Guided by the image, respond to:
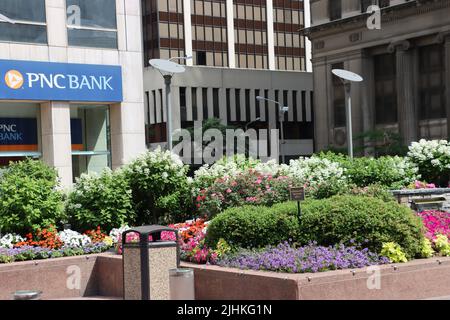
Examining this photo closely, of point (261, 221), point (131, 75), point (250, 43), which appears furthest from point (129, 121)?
point (250, 43)

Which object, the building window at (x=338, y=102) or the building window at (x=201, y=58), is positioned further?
the building window at (x=201, y=58)

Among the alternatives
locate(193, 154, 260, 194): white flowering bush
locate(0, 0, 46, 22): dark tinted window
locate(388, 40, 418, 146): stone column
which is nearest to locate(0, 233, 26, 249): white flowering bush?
locate(193, 154, 260, 194): white flowering bush

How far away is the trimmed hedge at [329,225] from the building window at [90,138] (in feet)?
55.9

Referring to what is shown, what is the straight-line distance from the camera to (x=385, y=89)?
256 feet

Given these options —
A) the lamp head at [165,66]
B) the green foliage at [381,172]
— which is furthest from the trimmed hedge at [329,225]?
the green foliage at [381,172]

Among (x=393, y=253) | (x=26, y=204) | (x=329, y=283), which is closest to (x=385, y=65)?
(x=26, y=204)

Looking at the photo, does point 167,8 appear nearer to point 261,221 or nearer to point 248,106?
point 248,106

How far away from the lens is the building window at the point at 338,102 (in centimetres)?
8080

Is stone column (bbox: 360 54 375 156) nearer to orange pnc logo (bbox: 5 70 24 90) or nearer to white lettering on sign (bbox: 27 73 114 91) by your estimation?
white lettering on sign (bbox: 27 73 114 91)

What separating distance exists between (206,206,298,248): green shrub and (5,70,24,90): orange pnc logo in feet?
50.5

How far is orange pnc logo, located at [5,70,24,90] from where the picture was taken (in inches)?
1072

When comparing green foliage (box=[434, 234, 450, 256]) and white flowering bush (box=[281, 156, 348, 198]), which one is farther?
white flowering bush (box=[281, 156, 348, 198])

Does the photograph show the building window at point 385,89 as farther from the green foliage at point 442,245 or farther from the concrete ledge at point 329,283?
the concrete ledge at point 329,283

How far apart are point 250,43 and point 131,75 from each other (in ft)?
230
